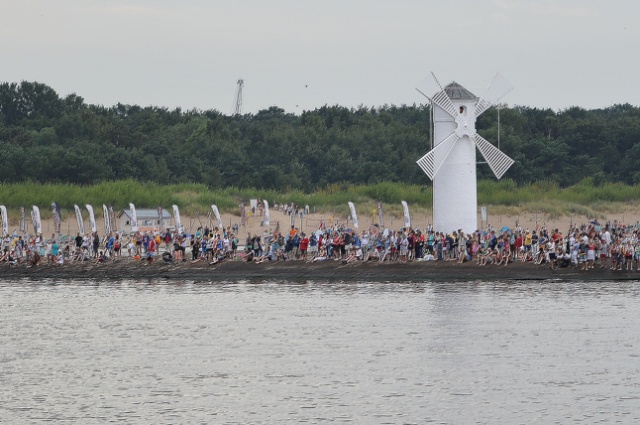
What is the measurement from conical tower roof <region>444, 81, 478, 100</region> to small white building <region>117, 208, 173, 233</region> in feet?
54.7

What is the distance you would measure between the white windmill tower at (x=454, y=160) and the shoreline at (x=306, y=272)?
453 cm

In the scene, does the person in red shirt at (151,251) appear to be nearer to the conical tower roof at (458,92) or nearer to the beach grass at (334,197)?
the conical tower roof at (458,92)

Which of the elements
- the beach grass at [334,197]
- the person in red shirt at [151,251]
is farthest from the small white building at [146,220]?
the person in red shirt at [151,251]

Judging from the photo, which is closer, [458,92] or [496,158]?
[458,92]

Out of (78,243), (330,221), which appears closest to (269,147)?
(330,221)

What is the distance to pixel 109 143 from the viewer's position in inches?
3346

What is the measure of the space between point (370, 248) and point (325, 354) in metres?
15.8

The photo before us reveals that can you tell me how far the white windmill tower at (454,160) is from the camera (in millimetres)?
51156

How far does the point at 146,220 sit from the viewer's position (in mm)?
63812

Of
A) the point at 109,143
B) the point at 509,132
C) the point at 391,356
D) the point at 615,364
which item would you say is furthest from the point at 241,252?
the point at 509,132

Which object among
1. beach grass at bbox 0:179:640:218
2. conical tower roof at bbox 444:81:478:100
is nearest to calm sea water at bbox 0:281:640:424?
conical tower roof at bbox 444:81:478:100

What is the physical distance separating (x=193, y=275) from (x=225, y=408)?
22428 millimetres

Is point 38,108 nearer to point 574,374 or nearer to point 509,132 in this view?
point 509,132

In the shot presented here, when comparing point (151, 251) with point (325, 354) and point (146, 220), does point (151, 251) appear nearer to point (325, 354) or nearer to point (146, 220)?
point (146, 220)
